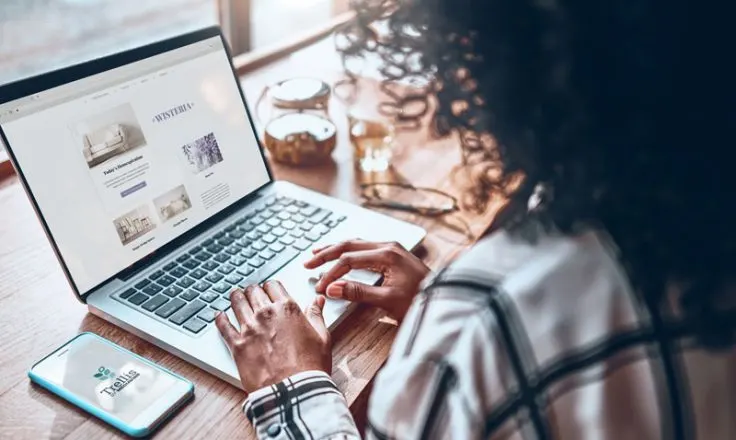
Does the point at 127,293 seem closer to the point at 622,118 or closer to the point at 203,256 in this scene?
the point at 203,256

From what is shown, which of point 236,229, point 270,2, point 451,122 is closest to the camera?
point 451,122

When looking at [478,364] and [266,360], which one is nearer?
[478,364]

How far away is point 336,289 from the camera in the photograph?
85cm

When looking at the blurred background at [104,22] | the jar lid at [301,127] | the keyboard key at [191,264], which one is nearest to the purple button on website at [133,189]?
the keyboard key at [191,264]

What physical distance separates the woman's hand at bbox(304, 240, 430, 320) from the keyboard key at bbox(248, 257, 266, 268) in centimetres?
6

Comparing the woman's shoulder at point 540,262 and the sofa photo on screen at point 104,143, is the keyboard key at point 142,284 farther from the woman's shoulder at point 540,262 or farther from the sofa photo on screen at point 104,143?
the woman's shoulder at point 540,262

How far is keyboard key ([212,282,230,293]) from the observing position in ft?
2.82

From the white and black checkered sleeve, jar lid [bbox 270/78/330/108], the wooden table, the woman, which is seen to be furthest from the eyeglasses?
the woman

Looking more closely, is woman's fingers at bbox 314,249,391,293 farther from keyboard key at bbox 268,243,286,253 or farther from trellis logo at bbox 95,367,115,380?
trellis logo at bbox 95,367,115,380

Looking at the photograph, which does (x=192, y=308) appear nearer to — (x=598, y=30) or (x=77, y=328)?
(x=77, y=328)

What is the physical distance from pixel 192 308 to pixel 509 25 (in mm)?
525

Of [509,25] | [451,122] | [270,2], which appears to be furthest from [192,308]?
[270,2]

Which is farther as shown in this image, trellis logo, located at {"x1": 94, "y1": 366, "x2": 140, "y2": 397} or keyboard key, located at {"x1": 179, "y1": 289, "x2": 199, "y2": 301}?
keyboard key, located at {"x1": 179, "y1": 289, "x2": 199, "y2": 301}

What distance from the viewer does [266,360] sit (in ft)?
2.46
